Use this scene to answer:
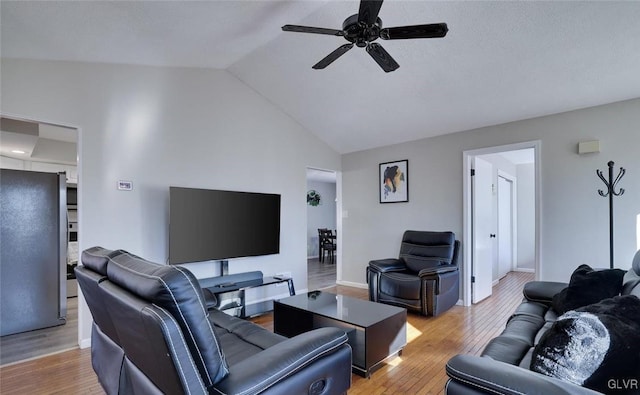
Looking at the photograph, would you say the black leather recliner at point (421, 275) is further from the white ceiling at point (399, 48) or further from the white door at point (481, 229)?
the white ceiling at point (399, 48)

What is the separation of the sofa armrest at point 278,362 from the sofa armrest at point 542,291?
6.52ft

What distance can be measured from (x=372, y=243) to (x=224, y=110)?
310 centimetres

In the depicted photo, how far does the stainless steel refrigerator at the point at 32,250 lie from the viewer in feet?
10.1

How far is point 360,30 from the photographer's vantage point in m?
2.08

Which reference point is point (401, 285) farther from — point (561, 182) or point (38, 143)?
point (38, 143)

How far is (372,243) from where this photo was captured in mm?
5152

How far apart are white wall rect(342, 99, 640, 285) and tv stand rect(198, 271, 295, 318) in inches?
85.7

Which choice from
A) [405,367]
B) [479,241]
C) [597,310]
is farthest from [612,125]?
[405,367]

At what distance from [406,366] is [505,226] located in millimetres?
5173

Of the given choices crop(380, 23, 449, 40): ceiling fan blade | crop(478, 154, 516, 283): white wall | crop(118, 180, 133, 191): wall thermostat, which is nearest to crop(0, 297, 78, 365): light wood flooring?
crop(118, 180, 133, 191): wall thermostat

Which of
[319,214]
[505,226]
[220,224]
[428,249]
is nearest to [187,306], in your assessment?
[220,224]

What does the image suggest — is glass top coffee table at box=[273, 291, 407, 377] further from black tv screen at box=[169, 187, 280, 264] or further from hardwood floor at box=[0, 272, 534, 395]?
black tv screen at box=[169, 187, 280, 264]

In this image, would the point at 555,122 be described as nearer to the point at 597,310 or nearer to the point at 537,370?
the point at 597,310

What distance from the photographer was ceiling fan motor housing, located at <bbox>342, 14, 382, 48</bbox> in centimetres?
201
